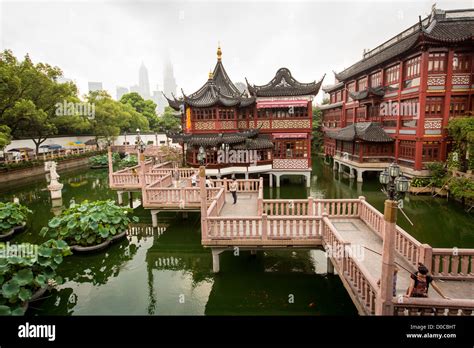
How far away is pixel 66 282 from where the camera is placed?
32.0ft

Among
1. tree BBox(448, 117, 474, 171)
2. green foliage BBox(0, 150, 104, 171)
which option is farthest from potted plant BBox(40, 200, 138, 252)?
green foliage BBox(0, 150, 104, 171)

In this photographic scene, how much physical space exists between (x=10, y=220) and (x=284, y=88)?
19.6 meters

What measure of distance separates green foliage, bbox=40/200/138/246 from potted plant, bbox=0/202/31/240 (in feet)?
8.96

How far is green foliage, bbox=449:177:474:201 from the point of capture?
52.9ft

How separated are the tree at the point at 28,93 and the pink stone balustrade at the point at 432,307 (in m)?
27.1

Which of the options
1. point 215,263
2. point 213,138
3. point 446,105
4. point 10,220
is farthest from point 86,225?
point 446,105

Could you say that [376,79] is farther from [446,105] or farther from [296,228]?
[296,228]

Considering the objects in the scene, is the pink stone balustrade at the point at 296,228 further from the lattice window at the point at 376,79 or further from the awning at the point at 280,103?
the lattice window at the point at 376,79

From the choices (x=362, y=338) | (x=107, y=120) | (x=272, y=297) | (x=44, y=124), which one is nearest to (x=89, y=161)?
(x=107, y=120)

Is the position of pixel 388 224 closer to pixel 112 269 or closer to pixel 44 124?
pixel 112 269

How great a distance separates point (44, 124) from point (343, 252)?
32847 mm

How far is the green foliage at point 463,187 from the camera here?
52.9 feet

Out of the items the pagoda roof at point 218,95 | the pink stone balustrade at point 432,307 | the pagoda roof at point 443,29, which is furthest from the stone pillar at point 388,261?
the pagoda roof at point 443,29

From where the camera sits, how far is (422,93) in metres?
20.5
